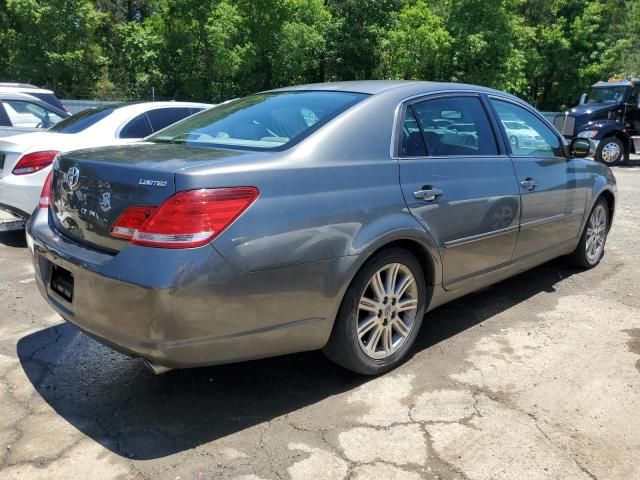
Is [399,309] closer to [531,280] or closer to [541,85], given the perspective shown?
[531,280]

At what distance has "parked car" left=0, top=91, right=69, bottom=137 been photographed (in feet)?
25.5

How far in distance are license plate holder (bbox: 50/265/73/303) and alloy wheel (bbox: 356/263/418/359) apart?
4.69 feet

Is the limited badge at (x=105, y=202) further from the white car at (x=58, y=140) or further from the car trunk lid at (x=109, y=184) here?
the white car at (x=58, y=140)

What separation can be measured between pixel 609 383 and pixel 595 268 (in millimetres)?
2574

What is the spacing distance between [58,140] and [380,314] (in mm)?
4178

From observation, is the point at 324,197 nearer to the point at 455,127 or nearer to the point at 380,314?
the point at 380,314

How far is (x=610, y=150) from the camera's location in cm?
1631

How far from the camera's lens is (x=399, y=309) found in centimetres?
330

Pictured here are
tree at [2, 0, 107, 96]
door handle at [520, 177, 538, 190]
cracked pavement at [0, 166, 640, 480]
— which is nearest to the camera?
cracked pavement at [0, 166, 640, 480]

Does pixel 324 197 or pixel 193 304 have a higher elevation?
pixel 324 197

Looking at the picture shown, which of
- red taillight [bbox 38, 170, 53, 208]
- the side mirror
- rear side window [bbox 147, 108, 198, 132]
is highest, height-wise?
the side mirror

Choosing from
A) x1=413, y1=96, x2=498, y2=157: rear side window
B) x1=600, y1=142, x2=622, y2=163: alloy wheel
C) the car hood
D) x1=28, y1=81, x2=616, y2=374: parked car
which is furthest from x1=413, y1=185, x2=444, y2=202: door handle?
x1=600, y1=142, x2=622, y2=163: alloy wheel

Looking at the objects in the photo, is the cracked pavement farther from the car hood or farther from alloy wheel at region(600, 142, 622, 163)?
alloy wheel at region(600, 142, 622, 163)

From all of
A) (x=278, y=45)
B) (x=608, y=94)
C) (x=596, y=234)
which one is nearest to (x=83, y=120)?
(x=596, y=234)
